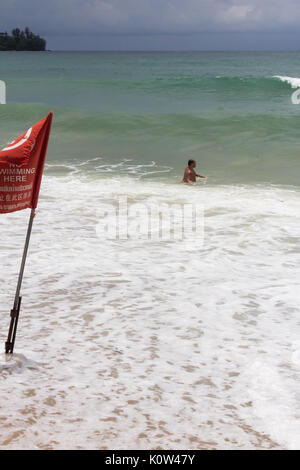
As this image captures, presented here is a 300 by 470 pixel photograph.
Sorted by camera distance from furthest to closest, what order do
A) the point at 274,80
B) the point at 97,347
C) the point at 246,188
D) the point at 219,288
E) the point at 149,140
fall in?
the point at 274,80, the point at 149,140, the point at 246,188, the point at 219,288, the point at 97,347

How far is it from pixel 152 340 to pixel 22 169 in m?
1.96

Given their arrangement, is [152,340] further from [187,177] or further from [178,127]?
[178,127]

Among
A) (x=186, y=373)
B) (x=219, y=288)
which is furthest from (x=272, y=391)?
(x=219, y=288)

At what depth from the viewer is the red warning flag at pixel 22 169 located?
3910mm

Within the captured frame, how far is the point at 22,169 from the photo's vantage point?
13.1 ft

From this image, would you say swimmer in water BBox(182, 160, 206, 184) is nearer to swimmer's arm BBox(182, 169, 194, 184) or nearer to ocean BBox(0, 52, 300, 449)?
swimmer's arm BBox(182, 169, 194, 184)

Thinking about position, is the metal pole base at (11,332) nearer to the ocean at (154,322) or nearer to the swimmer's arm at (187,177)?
the ocean at (154,322)

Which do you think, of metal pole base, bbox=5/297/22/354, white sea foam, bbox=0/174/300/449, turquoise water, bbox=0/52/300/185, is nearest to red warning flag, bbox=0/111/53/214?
metal pole base, bbox=5/297/22/354

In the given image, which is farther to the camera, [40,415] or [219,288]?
[219,288]

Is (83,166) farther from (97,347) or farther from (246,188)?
(97,347)

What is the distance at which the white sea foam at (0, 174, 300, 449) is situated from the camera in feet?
12.5
